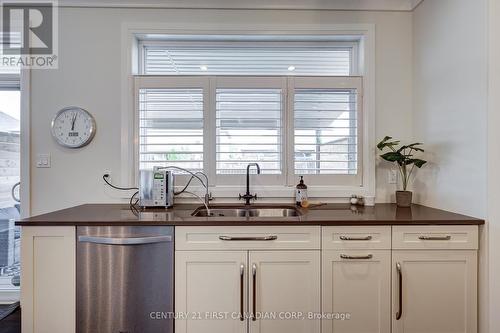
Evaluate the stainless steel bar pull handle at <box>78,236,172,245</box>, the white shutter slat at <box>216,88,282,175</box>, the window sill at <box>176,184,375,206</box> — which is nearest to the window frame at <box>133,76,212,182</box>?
the white shutter slat at <box>216,88,282,175</box>

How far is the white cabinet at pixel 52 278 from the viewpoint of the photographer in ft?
5.16

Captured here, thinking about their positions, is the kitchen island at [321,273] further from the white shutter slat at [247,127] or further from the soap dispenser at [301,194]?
the white shutter slat at [247,127]

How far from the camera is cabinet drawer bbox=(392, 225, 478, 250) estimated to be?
159 centimetres

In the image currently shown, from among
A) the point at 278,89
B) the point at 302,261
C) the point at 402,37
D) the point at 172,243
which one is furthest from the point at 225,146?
the point at 402,37

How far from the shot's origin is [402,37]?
2.27 m

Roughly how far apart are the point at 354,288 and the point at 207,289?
2.87ft

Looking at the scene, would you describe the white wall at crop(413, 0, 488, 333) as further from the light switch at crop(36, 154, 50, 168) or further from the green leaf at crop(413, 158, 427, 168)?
the light switch at crop(36, 154, 50, 168)

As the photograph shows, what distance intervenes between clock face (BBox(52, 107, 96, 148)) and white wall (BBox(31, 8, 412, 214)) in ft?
0.19

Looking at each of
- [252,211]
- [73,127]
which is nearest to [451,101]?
[252,211]

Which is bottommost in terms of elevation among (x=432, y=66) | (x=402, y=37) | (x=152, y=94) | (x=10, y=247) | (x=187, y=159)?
(x=10, y=247)

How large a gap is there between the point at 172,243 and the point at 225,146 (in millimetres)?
960

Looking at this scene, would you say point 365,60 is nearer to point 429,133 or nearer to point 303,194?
point 429,133

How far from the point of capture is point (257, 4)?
2.22 metres

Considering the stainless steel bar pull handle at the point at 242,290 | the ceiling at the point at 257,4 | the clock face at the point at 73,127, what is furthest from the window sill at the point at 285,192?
the ceiling at the point at 257,4
